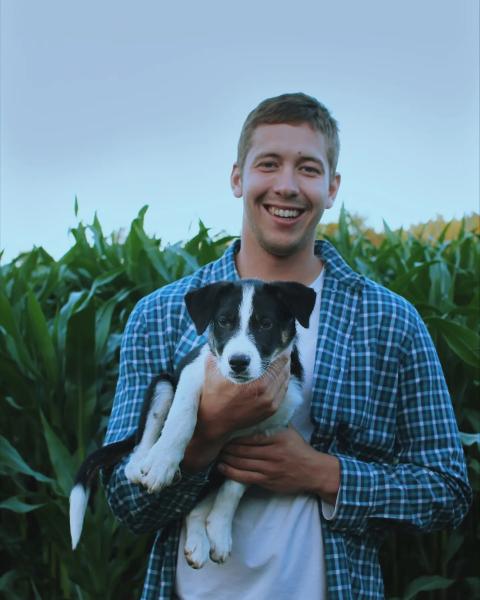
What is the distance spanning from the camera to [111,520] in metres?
3.53

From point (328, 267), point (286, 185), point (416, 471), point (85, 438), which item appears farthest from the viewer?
point (85, 438)

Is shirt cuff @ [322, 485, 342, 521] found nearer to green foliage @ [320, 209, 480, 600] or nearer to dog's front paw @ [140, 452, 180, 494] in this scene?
dog's front paw @ [140, 452, 180, 494]

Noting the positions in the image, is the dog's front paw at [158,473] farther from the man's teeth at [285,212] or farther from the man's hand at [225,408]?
the man's teeth at [285,212]

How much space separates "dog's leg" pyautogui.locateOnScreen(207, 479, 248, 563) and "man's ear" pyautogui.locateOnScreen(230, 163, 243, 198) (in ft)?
3.65

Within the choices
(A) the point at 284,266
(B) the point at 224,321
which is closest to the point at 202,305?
(B) the point at 224,321

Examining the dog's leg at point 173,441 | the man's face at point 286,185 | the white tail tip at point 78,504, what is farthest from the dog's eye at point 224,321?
the white tail tip at point 78,504

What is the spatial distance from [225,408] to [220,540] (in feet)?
1.28

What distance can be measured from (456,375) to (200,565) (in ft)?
Answer: 6.59

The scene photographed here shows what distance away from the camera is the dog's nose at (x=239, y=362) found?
2.33m

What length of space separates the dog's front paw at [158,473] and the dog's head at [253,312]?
0.37 meters

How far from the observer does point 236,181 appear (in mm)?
3049

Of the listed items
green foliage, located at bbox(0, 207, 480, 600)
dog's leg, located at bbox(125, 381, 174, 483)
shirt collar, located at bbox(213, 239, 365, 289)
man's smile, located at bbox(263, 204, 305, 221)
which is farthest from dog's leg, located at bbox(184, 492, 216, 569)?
green foliage, located at bbox(0, 207, 480, 600)

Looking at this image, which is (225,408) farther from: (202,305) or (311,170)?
(311,170)

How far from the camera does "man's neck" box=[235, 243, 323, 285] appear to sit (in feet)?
9.37
